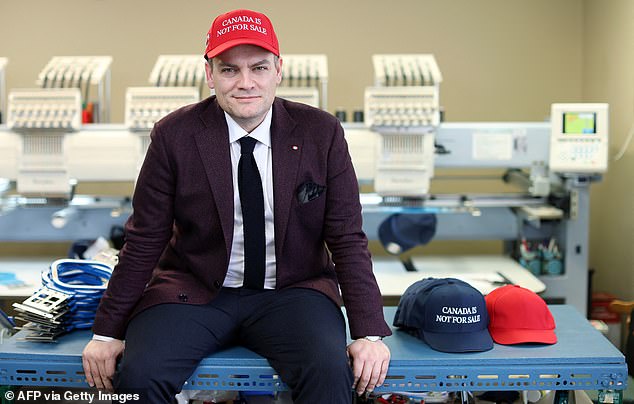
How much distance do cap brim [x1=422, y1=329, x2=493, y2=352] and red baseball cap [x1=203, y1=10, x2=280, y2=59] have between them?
35.5 inches

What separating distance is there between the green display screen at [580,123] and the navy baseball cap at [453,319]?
5.17ft

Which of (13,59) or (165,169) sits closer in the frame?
(165,169)

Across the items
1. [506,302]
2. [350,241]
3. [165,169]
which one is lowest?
[506,302]

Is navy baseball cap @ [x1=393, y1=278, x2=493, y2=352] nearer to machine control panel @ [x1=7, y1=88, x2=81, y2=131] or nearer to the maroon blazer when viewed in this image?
the maroon blazer

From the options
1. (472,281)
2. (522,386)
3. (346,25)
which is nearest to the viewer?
(522,386)

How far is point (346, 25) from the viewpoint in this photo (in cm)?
489

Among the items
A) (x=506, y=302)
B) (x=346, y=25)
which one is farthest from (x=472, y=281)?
(x=346, y=25)

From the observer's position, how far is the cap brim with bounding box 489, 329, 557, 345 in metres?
2.28

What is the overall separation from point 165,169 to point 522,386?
1.13 metres

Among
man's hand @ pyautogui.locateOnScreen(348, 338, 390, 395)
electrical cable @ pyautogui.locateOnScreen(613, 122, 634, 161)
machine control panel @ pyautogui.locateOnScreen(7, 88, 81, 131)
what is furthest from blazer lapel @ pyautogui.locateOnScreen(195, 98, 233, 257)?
electrical cable @ pyautogui.locateOnScreen(613, 122, 634, 161)

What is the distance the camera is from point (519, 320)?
231cm

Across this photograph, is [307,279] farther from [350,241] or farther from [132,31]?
[132,31]

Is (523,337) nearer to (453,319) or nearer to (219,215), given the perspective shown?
(453,319)

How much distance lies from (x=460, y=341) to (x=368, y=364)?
301mm
